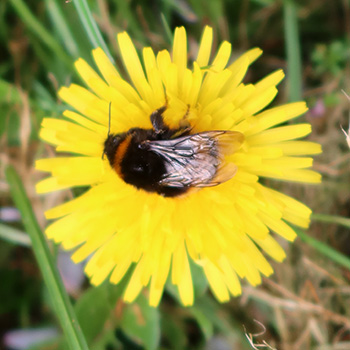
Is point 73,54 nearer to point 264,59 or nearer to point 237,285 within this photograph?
point 264,59

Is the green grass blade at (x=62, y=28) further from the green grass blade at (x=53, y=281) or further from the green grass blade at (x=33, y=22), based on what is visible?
the green grass blade at (x=53, y=281)

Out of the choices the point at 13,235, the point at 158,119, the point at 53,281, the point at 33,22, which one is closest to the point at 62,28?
the point at 33,22

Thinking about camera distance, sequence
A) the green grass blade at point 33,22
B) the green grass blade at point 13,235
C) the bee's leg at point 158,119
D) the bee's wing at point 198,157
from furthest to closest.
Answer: the green grass blade at point 13,235 < the green grass blade at point 33,22 < the bee's leg at point 158,119 < the bee's wing at point 198,157

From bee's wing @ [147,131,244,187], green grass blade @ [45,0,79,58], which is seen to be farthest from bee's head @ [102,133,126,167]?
green grass blade @ [45,0,79,58]

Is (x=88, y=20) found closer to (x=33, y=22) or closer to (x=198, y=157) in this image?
(x=33, y=22)

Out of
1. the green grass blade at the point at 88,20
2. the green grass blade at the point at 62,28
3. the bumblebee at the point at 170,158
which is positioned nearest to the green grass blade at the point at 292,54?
the bumblebee at the point at 170,158

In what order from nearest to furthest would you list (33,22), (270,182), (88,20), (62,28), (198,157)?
(198,157), (88,20), (33,22), (62,28), (270,182)
